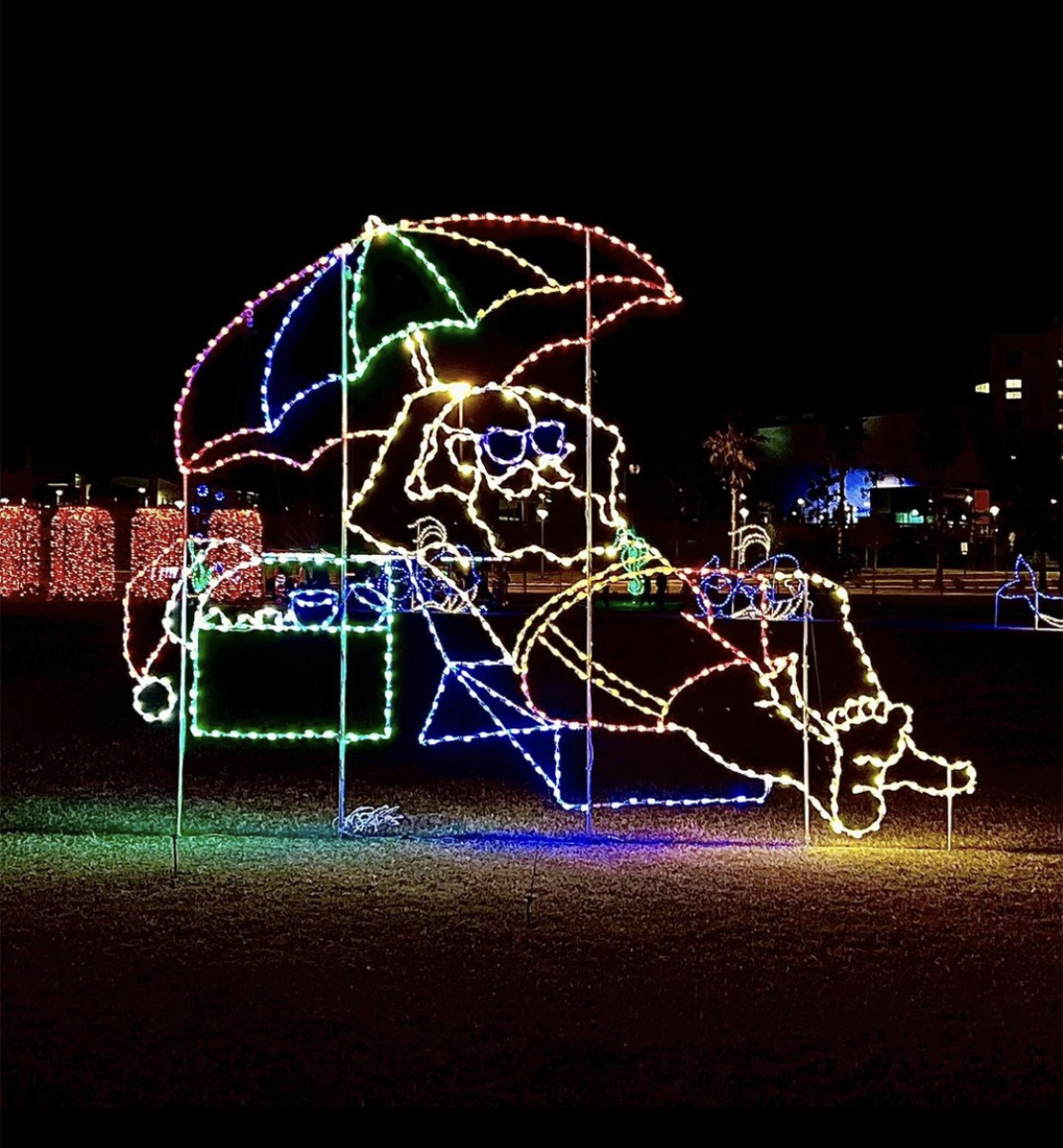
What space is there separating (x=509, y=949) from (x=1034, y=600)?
69.4 ft

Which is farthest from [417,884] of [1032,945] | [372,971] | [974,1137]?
[974,1137]

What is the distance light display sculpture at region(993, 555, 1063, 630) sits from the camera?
24.5 meters

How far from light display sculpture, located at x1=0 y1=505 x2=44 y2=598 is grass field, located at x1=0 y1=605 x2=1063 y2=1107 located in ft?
80.5

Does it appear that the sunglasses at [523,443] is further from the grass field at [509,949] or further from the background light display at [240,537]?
the background light display at [240,537]

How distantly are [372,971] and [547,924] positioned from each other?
91 centimetres

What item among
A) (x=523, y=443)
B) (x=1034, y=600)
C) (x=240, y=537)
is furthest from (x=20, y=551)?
(x=523, y=443)

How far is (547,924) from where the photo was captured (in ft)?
19.6

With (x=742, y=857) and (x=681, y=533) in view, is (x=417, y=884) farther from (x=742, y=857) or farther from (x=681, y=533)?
(x=681, y=533)

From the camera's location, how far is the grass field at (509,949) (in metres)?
4.28

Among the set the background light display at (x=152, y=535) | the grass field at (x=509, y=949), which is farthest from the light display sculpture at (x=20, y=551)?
the grass field at (x=509, y=949)

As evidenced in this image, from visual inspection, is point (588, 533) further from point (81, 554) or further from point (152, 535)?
point (81, 554)

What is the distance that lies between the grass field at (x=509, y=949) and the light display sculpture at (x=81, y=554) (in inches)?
927

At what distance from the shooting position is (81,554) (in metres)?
32.7

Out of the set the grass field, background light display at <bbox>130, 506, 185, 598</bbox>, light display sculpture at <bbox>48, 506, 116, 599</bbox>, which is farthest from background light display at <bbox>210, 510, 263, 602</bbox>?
the grass field
